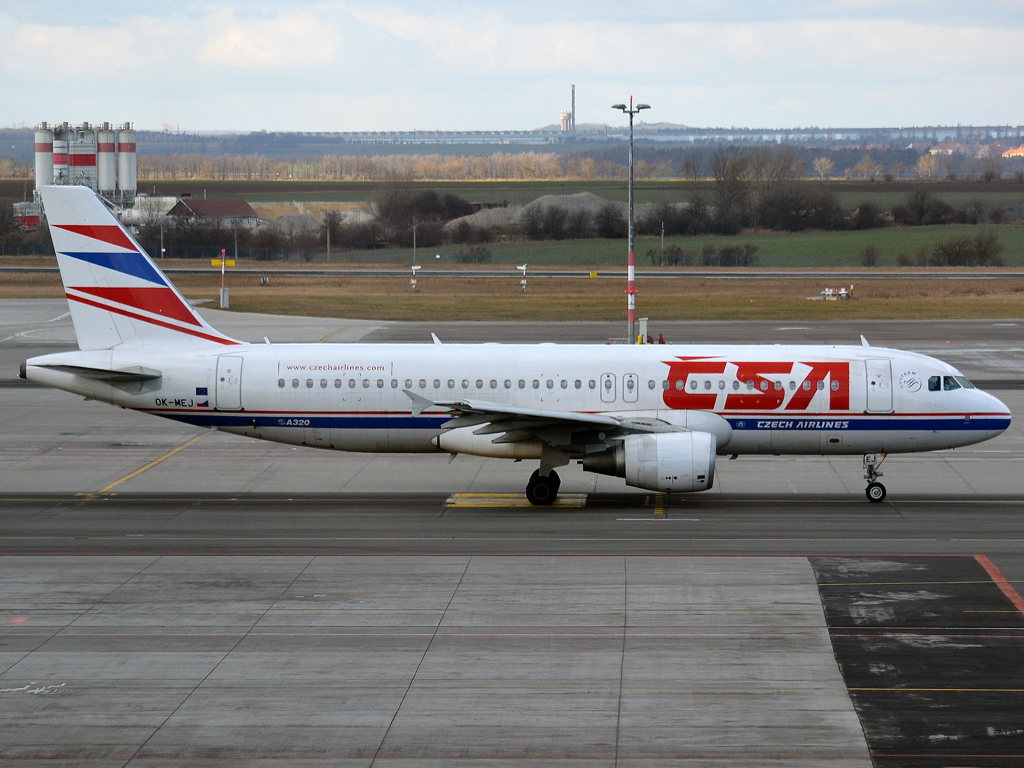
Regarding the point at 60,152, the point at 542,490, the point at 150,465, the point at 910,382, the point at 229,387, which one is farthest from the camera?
the point at 60,152

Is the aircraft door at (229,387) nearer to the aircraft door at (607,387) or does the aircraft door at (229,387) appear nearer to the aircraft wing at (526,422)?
the aircraft wing at (526,422)

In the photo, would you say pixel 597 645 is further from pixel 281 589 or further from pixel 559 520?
pixel 559 520

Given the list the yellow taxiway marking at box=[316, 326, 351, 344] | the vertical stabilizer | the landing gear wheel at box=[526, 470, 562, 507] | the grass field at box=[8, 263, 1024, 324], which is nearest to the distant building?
the grass field at box=[8, 263, 1024, 324]

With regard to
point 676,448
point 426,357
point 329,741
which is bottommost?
point 329,741

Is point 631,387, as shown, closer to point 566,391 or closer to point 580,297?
point 566,391

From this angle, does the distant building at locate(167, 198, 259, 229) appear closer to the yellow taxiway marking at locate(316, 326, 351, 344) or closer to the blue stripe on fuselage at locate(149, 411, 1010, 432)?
the yellow taxiway marking at locate(316, 326, 351, 344)

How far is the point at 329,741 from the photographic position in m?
15.9

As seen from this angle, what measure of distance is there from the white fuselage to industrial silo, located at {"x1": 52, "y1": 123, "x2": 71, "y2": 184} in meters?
133

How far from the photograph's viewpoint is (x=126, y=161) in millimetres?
156250

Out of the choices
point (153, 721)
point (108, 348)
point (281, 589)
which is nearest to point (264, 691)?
point (153, 721)

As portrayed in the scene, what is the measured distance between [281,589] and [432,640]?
438cm

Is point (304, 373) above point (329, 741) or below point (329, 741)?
above

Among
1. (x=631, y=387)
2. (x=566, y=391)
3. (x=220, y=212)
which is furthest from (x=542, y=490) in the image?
(x=220, y=212)

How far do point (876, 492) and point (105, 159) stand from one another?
143m
